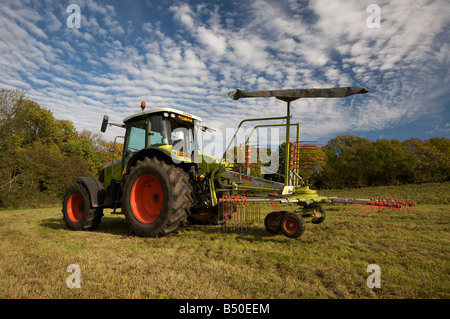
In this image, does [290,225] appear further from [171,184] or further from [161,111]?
[161,111]

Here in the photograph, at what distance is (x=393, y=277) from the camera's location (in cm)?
270

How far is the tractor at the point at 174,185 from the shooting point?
14.6 feet

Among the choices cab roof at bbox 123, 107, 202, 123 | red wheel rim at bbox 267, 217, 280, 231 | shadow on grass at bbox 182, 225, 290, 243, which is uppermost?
cab roof at bbox 123, 107, 202, 123

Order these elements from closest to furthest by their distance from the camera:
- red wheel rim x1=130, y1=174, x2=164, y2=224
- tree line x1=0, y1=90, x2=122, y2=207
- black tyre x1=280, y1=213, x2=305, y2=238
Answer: black tyre x1=280, y1=213, x2=305, y2=238, red wheel rim x1=130, y1=174, x2=164, y2=224, tree line x1=0, y1=90, x2=122, y2=207

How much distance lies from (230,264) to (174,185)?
74.7 inches

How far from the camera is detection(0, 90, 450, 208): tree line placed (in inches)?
666

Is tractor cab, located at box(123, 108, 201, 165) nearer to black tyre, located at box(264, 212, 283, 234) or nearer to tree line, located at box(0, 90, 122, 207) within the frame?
black tyre, located at box(264, 212, 283, 234)

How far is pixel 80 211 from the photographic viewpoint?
5957 mm

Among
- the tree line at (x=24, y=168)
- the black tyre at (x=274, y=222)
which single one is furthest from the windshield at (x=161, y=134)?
the tree line at (x=24, y=168)

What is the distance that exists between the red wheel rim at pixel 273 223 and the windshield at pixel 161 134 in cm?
230

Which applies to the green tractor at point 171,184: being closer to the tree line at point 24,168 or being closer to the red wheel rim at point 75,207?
the red wheel rim at point 75,207
